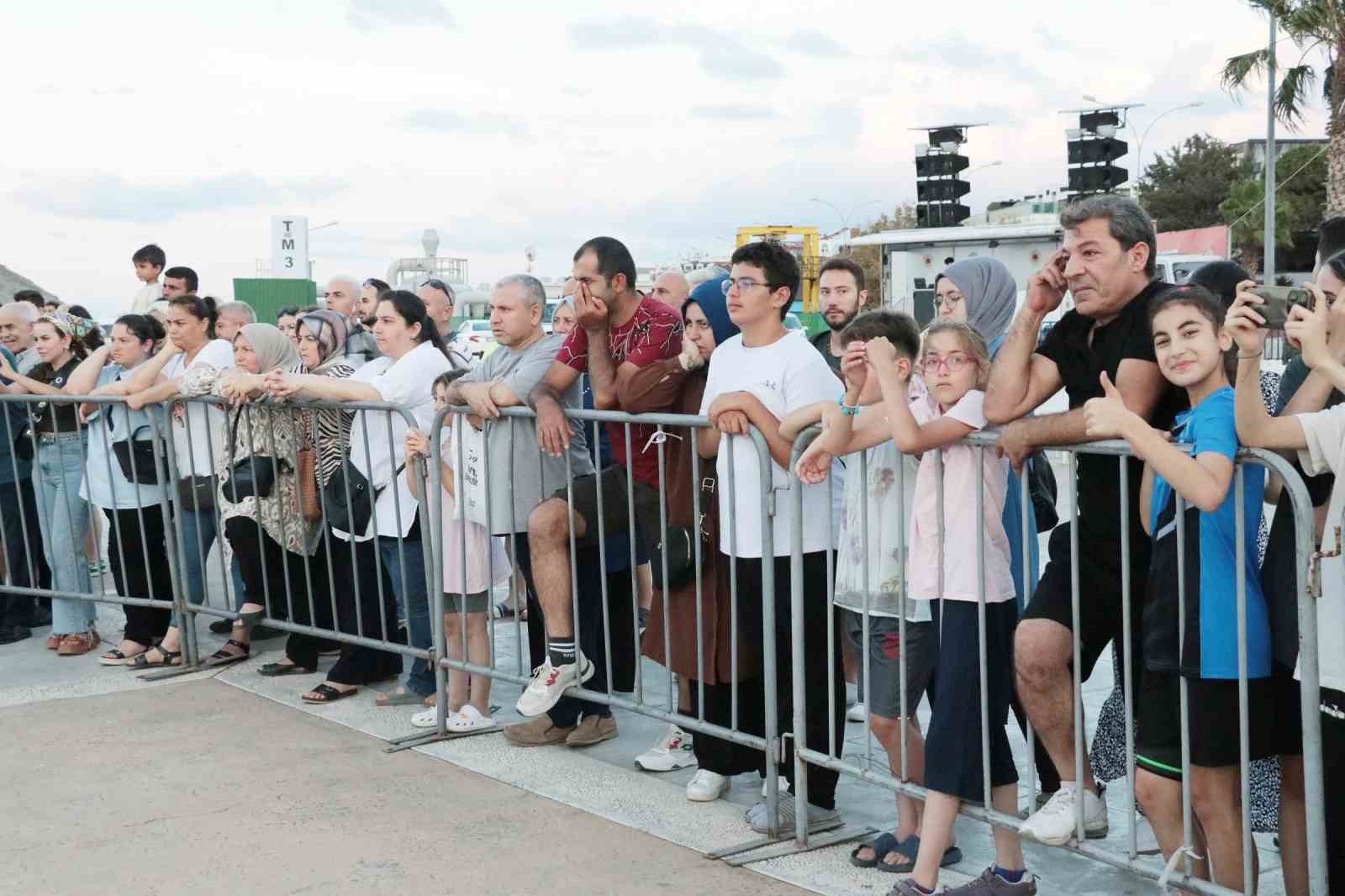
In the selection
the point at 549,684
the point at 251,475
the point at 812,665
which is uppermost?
the point at 251,475

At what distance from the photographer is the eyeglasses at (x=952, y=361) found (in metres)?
4.24

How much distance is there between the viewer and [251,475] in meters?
7.03

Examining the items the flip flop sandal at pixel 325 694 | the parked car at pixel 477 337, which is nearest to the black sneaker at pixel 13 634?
the flip flop sandal at pixel 325 694

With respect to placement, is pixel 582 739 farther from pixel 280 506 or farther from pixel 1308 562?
pixel 1308 562

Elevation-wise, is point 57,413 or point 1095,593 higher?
point 57,413

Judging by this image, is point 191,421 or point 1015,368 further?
point 191,421

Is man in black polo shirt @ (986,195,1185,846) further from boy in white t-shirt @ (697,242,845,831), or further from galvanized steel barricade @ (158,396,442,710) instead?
galvanized steel barricade @ (158,396,442,710)

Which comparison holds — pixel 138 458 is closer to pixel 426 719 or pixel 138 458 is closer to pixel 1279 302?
pixel 426 719

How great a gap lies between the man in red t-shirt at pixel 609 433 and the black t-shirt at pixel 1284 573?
2.34 metres

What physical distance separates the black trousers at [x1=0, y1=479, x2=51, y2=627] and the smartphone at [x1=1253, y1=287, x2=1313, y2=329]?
697 centimetres

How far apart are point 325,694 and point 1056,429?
3.97 metres

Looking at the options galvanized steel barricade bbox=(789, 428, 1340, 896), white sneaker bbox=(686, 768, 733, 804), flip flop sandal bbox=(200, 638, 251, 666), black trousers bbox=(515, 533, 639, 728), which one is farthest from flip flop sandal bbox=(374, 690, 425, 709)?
galvanized steel barricade bbox=(789, 428, 1340, 896)

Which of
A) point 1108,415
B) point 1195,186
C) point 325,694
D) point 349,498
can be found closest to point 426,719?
point 325,694

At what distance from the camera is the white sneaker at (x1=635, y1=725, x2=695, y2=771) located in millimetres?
5516
